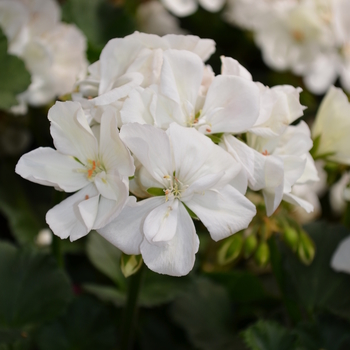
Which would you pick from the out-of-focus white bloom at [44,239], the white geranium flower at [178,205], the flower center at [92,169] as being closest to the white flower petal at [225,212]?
the white geranium flower at [178,205]

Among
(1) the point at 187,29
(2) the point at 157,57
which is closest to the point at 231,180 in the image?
(2) the point at 157,57

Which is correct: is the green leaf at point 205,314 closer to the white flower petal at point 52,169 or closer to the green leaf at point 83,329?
the green leaf at point 83,329

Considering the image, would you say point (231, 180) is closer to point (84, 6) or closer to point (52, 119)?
point (52, 119)

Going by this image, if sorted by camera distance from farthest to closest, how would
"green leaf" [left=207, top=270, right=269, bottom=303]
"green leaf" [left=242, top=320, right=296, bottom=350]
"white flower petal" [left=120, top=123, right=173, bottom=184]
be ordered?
"green leaf" [left=207, top=270, right=269, bottom=303] < "green leaf" [left=242, top=320, right=296, bottom=350] < "white flower petal" [left=120, top=123, right=173, bottom=184]

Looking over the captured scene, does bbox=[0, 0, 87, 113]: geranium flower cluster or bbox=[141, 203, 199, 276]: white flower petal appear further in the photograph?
bbox=[0, 0, 87, 113]: geranium flower cluster

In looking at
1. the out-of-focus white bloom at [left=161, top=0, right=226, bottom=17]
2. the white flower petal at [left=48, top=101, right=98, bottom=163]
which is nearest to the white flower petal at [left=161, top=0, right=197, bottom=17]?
the out-of-focus white bloom at [left=161, top=0, right=226, bottom=17]

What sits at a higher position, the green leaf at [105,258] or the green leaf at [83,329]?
the green leaf at [105,258]

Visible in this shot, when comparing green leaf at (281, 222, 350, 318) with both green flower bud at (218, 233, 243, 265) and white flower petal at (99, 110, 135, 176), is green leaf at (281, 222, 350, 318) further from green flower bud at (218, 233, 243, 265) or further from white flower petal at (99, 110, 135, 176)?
white flower petal at (99, 110, 135, 176)
